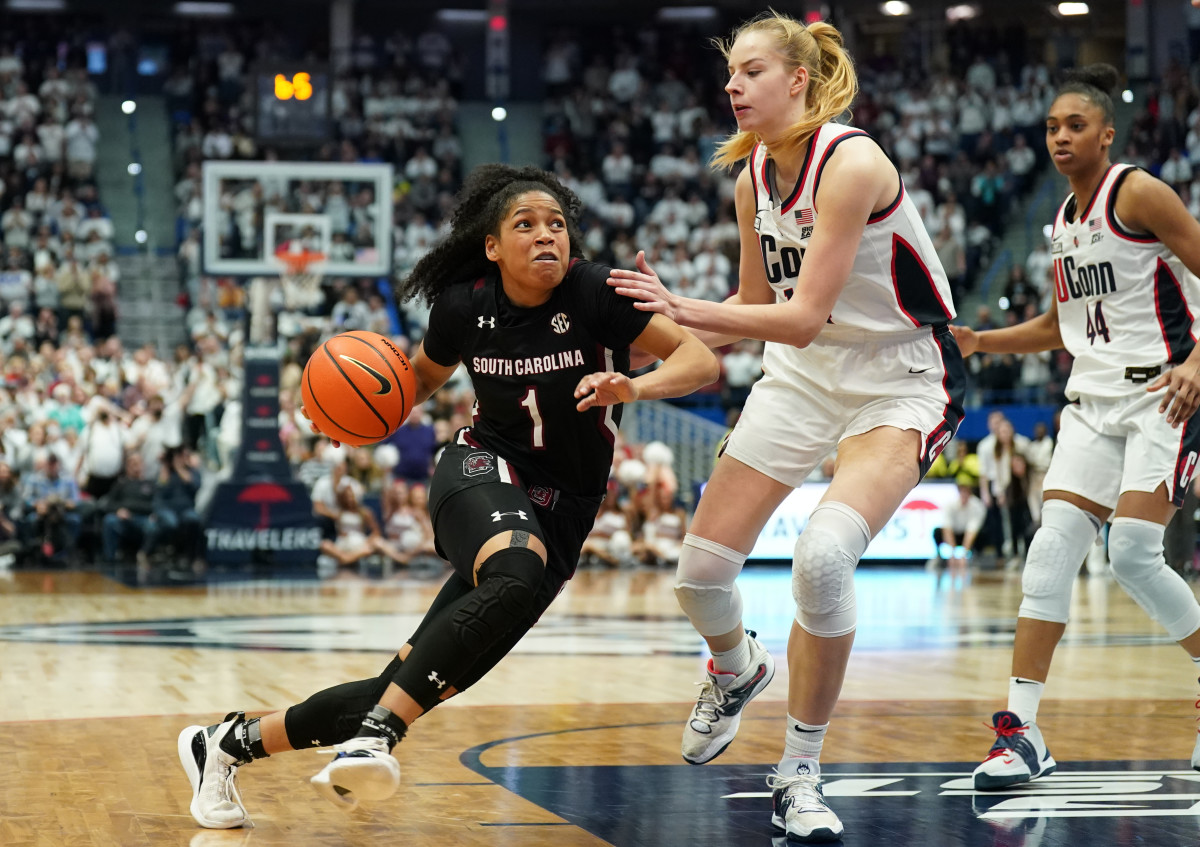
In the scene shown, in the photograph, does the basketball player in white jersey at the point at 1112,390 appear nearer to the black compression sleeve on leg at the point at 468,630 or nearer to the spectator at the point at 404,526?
the black compression sleeve on leg at the point at 468,630

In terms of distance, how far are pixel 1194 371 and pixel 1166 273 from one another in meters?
0.47

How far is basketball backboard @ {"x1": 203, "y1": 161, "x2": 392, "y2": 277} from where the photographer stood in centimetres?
1605

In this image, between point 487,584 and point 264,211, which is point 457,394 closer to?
point 264,211

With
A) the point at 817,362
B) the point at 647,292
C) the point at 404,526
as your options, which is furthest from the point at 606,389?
the point at 404,526

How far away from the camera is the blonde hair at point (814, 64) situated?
4195 millimetres

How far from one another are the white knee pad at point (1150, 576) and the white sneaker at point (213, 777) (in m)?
2.83

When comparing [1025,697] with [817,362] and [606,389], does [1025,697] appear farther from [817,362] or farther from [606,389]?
[606,389]

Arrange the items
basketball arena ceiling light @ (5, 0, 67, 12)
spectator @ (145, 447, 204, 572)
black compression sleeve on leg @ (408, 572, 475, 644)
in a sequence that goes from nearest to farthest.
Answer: black compression sleeve on leg @ (408, 572, 475, 644) < spectator @ (145, 447, 204, 572) < basketball arena ceiling light @ (5, 0, 67, 12)

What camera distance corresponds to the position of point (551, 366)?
13.7 ft

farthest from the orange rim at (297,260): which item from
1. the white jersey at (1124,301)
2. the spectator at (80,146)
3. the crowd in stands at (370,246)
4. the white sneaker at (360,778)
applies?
the white sneaker at (360,778)

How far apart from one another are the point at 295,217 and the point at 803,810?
13.6 m

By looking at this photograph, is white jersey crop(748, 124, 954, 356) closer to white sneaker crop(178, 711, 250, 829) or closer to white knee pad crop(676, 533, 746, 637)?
white knee pad crop(676, 533, 746, 637)

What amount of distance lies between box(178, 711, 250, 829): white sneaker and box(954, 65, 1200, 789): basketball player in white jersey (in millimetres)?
2423

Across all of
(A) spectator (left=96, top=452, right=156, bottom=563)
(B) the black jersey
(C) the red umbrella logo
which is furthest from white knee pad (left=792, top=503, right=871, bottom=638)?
(A) spectator (left=96, top=452, right=156, bottom=563)
